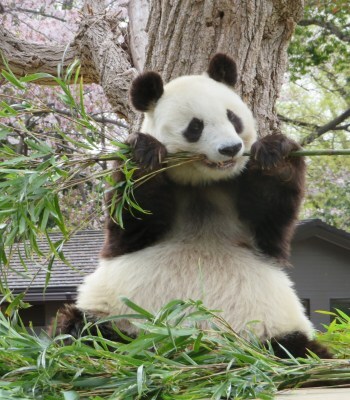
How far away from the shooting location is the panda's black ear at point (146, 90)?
3432 mm

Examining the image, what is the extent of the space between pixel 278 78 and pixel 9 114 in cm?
187

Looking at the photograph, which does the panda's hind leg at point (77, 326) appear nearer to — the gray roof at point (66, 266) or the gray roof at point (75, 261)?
the gray roof at point (66, 266)

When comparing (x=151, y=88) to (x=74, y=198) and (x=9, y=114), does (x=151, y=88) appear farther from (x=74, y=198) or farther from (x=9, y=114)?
(x=74, y=198)

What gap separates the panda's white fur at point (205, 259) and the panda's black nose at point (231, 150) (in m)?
0.05

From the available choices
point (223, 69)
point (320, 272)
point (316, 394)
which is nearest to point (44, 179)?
point (223, 69)

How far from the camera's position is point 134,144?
3.13 metres

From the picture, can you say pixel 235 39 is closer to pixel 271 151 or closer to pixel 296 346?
pixel 271 151

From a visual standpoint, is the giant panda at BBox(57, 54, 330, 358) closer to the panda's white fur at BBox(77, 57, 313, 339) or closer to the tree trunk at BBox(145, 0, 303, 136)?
the panda's white fur at BBox(77, 57, 313, 339)

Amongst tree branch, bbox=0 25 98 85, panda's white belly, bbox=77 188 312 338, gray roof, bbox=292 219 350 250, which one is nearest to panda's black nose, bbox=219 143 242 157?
panda's white belly, bbox=77 188 312 338

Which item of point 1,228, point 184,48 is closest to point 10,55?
point 184,48

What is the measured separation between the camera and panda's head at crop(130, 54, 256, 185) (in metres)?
3.19

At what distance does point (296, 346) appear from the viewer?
3.19 m

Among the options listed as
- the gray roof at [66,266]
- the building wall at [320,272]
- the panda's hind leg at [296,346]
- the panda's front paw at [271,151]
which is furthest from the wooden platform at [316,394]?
the building wall at [320,272]

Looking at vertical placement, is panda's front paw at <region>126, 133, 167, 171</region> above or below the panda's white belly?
above
